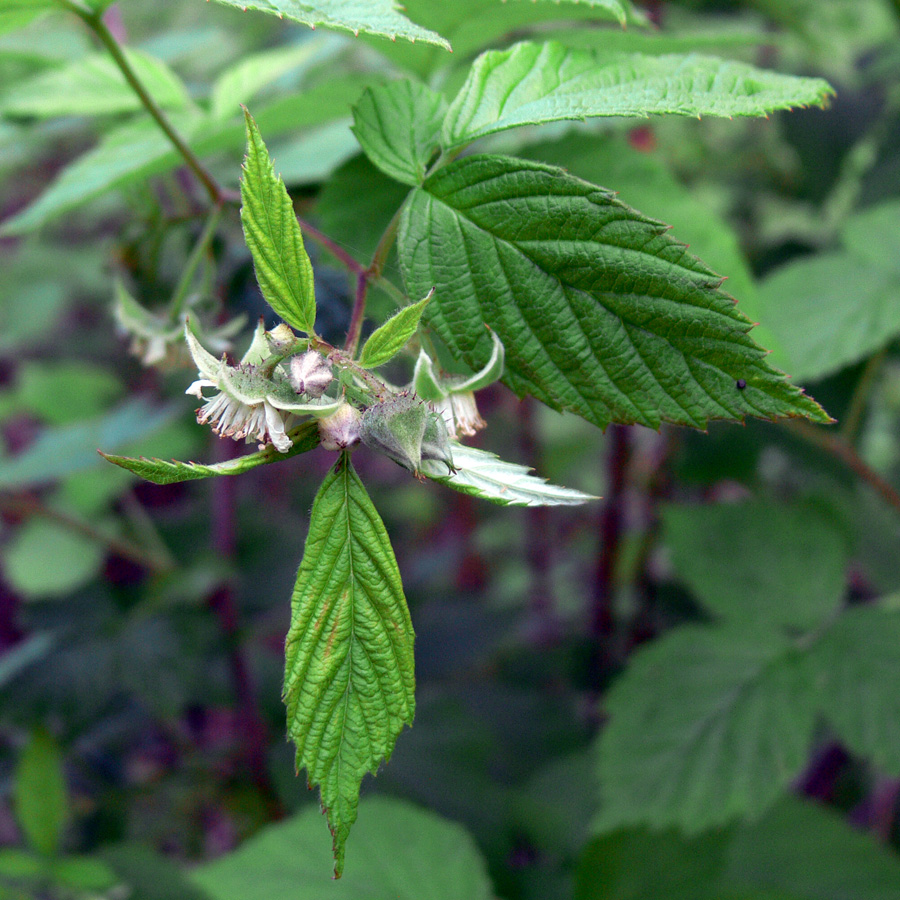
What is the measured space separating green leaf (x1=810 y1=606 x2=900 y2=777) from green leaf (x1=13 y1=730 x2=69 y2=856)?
1040mm

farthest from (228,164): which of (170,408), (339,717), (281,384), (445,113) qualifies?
(339,717)

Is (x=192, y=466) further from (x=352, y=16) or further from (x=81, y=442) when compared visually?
(x=81, y=442)

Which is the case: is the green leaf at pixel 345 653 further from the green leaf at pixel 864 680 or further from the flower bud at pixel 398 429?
the green leaf at pixel 864 680

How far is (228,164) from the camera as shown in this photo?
1.18 metres

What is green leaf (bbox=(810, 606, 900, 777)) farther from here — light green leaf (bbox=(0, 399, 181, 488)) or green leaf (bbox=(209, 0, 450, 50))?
light green leaf (bbox=(0, 399, 181, 488))

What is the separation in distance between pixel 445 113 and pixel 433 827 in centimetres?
82

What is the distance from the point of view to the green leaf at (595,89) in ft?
1.61

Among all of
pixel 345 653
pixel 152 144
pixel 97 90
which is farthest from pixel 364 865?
pixel 97 90

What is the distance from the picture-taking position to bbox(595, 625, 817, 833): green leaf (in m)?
0.98

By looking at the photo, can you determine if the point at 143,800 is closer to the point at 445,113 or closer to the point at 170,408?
the point at 170,408

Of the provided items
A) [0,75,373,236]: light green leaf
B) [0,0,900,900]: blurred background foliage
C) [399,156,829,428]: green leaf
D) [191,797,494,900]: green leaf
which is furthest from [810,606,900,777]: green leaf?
[0,75,373,236]: light green leaf

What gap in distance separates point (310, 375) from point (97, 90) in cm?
63

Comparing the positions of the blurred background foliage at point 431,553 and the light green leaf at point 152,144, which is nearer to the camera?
the light green leaf at point 152,144

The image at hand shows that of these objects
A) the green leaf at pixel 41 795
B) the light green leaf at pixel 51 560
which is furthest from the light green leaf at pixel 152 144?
the light green leaf at pixel 51 560
